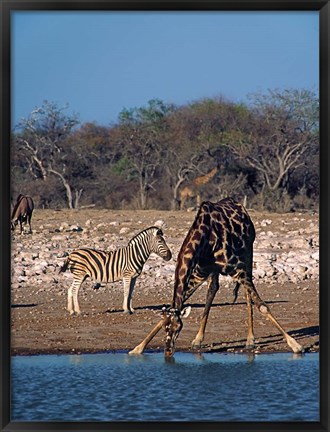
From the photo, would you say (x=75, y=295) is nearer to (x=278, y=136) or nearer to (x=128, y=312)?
(x=128, y=312)

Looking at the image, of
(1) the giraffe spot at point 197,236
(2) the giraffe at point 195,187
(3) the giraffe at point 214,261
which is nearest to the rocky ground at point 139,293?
→ (3) the giraffe at point 214,261

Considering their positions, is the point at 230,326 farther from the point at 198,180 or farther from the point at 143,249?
the point at 198,180

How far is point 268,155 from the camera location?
2286cm

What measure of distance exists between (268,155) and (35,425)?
15289mm

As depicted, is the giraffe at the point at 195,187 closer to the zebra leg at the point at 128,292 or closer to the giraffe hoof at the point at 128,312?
the zebra leg at the point at 128,292

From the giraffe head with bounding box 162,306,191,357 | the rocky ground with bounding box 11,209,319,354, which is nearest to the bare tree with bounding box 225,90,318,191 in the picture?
the rocky ground with bounding box 11,209,319,354

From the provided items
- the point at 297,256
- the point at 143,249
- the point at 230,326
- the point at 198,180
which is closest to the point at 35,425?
the point at 230,326

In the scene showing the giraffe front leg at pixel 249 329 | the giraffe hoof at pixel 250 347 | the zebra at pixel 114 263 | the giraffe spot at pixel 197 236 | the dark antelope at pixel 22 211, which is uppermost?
the dark antelope at pixel 22 211

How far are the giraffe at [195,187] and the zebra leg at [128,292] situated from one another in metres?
7.28

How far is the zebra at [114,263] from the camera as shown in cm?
1248

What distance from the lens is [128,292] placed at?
12.3m

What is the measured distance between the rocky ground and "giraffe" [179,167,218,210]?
2.96 meters

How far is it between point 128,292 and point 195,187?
8.83m

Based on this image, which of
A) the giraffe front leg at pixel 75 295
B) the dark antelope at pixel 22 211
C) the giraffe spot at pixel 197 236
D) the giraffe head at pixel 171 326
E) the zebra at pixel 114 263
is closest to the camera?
the giraffe head at pixel 171 326
